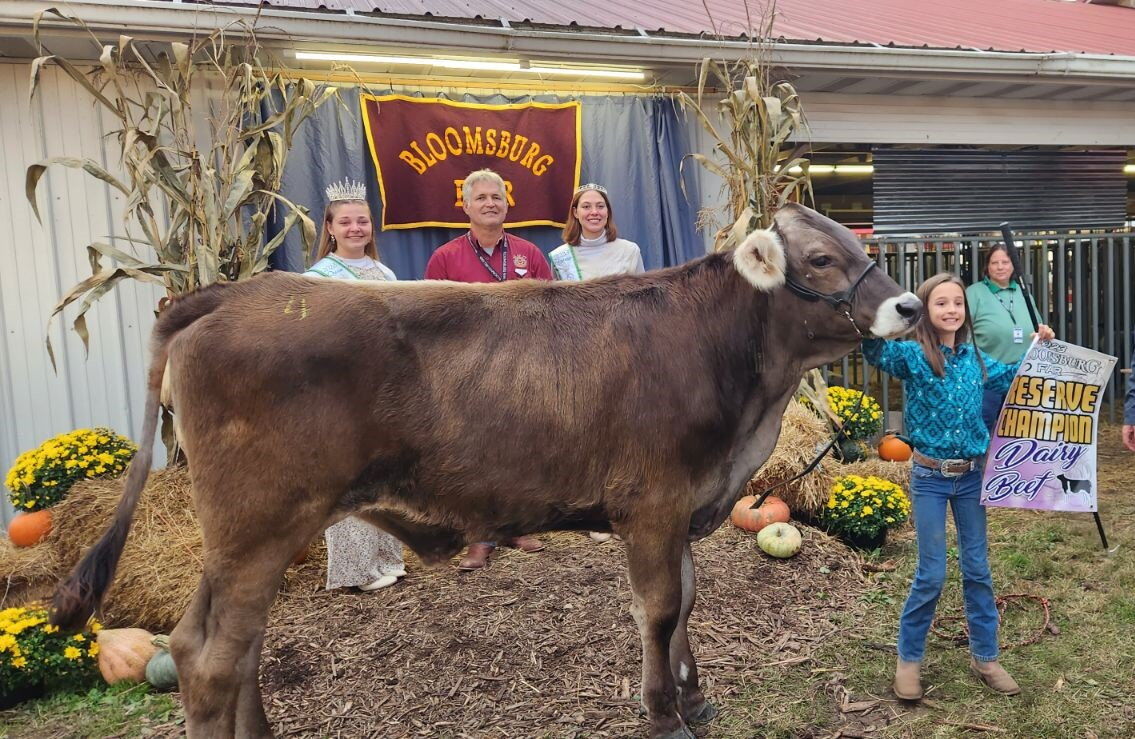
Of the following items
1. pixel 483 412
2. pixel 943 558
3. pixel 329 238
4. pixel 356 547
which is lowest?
pixel 356 547

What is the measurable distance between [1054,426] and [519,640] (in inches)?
110

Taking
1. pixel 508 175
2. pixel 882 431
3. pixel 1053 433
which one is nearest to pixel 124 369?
pixel 508 175

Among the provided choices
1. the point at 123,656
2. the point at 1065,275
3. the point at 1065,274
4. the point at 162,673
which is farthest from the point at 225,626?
the point at 1065,274

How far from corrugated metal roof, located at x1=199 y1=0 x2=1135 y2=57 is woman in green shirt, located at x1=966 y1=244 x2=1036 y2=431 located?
2.19m

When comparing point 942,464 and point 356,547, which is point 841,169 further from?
point 356,547

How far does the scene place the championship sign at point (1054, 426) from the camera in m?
3.69

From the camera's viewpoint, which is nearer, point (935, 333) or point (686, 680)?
point (686, 680)

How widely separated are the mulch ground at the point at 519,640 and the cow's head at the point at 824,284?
5.31ft

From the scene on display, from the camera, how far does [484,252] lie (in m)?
4.63

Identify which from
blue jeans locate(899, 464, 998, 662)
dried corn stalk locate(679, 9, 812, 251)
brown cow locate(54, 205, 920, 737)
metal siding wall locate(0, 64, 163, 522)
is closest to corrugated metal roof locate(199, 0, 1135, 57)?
dried corn stalk locate(679, 9, 812, 251)

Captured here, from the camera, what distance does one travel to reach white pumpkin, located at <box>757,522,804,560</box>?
4.69m

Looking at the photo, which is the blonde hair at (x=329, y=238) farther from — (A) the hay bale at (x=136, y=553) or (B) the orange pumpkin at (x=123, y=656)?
(B) the orange pumpkin at (x=123, y=656)

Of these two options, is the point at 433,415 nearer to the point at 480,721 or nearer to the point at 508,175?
the point at 480,721

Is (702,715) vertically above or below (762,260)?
below
